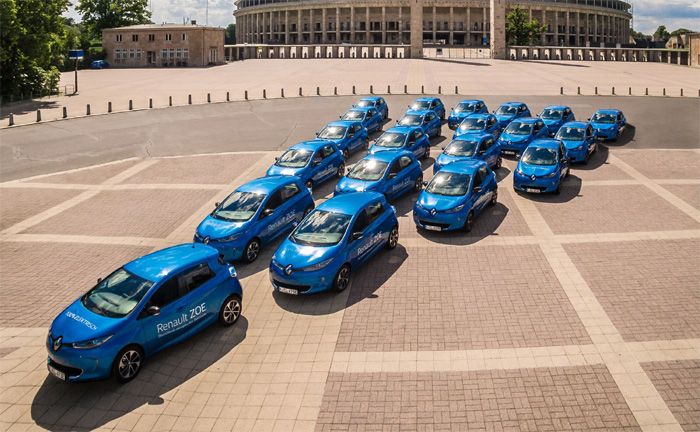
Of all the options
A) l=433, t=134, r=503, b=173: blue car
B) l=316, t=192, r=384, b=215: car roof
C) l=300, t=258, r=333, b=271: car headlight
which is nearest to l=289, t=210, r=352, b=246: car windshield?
l=316, t=192, r=384, b=215: car roof

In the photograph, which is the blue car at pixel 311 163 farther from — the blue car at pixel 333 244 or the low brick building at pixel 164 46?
the low brick building at pixel 164 46

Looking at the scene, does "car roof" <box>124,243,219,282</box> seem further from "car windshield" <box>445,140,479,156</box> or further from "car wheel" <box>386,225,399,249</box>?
"car windshield" <box>445,140,479,156</box>

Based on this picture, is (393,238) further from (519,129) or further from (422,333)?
(519,129)

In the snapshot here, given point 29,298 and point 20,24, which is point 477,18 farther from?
point 29,298

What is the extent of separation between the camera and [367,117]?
27.8m

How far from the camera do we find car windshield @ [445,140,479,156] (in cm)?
1973

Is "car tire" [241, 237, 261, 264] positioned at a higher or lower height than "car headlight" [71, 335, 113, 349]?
higher

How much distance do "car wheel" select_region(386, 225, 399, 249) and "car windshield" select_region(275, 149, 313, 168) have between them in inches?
211

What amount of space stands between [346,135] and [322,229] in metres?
11.4

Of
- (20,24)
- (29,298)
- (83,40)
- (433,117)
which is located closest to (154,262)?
(29,298)

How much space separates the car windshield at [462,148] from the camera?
19.7 m

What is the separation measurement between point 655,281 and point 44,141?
1103 inches

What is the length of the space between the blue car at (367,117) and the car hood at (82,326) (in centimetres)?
1971

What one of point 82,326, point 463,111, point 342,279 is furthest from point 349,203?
point 463,111
